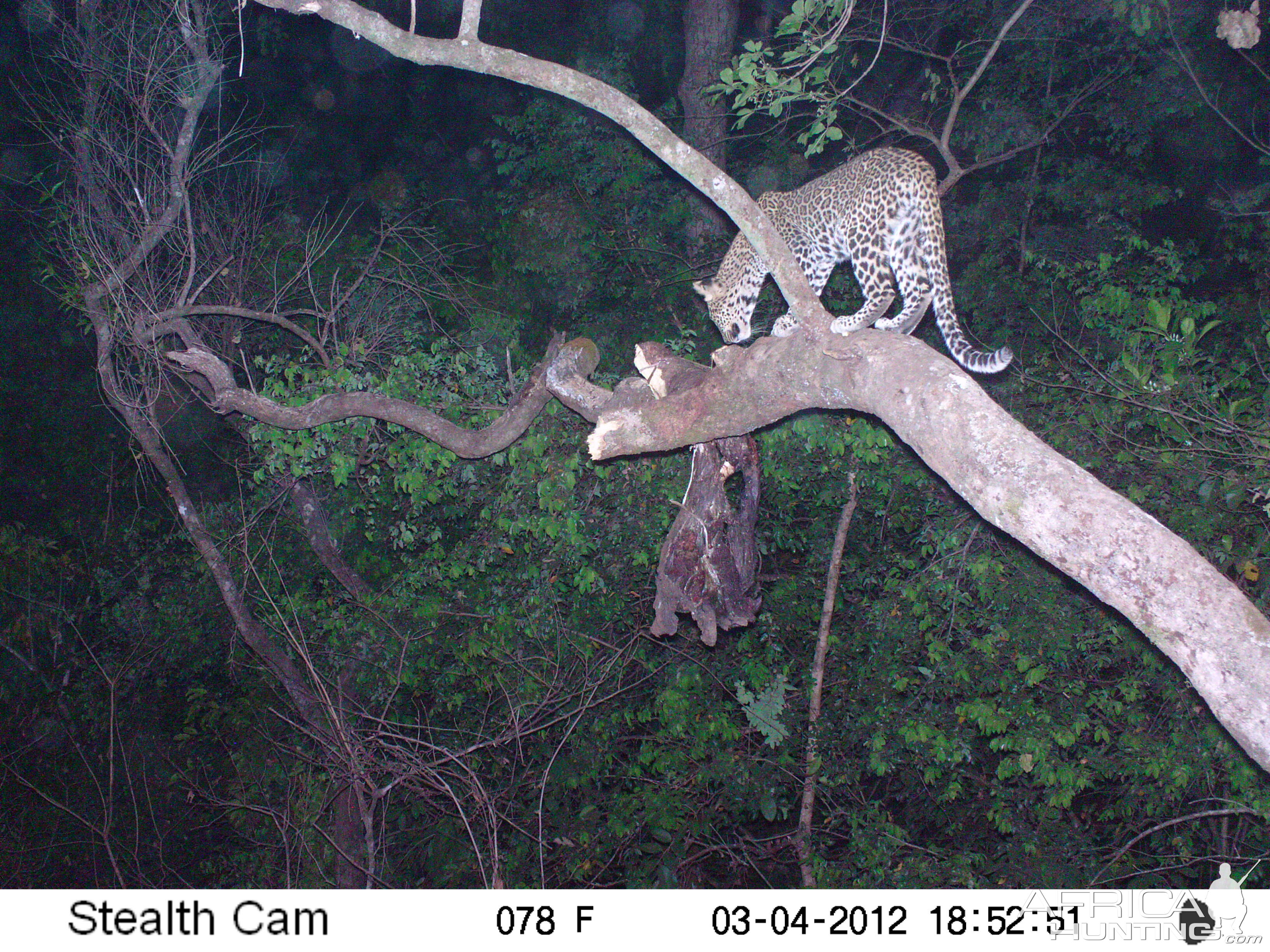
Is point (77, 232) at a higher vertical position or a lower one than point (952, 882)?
higher

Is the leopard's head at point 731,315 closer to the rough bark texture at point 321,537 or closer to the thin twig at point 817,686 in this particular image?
the thin twig at point 817,686

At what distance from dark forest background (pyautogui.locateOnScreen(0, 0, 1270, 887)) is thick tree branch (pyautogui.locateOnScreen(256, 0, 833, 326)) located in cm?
76

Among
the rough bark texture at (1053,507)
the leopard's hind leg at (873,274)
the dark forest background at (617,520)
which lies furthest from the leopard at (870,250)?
the rough bark texture at (1053,507)

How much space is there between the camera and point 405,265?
760cm

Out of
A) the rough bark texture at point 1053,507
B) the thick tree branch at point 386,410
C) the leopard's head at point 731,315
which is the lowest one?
the rough bark texture at point 1053,507

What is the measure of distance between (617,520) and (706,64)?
17.1 feet

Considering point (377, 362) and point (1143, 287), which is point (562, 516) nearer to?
point (377, 362)

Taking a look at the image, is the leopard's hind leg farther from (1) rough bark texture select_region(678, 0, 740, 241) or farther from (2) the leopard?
(1) rough bark texture select_region(678, 0, 740, 241)

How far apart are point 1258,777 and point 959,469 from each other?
3965mm

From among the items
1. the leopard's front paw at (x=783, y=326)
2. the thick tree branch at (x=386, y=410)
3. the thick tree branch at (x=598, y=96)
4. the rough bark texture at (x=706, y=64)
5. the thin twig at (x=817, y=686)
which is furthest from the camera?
the rough bark texture at (x=706, y=64)

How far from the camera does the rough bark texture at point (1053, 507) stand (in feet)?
5.66

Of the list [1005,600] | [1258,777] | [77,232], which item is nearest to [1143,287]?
[1005,600]

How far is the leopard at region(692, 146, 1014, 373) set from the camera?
167 inches

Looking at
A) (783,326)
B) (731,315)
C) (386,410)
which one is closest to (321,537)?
(386,410)
